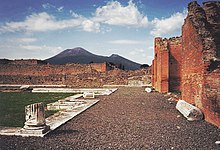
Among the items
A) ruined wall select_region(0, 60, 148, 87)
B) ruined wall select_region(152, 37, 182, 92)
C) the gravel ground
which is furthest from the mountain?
the gravel ground

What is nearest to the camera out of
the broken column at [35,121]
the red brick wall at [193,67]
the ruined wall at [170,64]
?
the broken column at [35,121]

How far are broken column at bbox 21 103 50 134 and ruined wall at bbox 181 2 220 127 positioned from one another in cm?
465

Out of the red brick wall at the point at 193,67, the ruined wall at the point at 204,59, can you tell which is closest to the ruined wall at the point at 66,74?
the red brick wall at the point at 193,67

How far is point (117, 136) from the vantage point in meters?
5.61

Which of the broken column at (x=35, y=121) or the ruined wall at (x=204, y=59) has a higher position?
the ruined wall at (x=204, y=59)

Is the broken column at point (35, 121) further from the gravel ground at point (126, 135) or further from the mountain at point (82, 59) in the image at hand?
the mountain at point (82, 59)

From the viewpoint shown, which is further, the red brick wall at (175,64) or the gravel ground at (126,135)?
the red brick wall at (175,64)

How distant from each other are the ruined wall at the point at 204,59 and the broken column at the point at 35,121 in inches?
183

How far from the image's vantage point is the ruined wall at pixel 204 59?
23.2 feet

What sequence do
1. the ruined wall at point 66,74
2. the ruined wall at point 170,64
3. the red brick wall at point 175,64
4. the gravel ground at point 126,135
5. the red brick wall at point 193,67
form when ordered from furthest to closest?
1. the ruined wall at point 66,74
2. the red brick wall at point 175,64
3. the ruined wall at point 170,64
4. the red brick wall at point 193,67
5. the gravel ground at point 126,135

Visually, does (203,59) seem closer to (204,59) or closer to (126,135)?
(204,59)

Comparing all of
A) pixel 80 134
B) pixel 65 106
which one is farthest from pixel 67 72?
pixel 80 134

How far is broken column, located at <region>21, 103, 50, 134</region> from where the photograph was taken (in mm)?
5668

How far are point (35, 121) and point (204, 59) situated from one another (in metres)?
5.50
